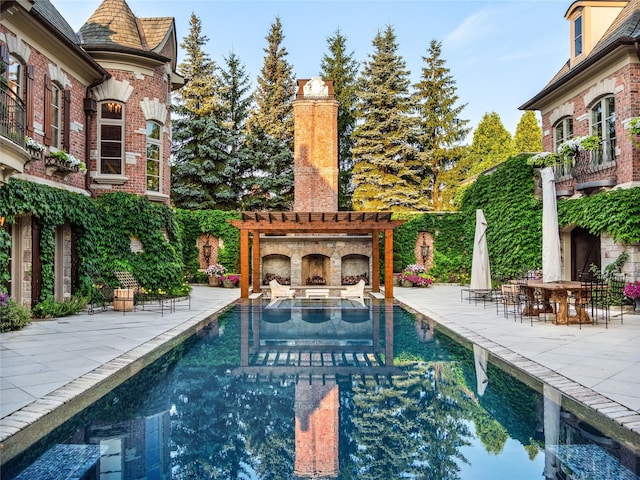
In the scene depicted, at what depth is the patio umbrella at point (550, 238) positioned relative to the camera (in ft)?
35.5

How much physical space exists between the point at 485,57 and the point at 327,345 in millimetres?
8662

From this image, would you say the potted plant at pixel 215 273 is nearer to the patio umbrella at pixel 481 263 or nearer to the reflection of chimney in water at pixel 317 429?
the patio umbrella at pixel 481 263

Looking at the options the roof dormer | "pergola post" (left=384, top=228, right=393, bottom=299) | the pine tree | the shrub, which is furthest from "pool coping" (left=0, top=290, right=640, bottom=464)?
the pine tree

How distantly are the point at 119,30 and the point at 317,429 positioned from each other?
593 inches

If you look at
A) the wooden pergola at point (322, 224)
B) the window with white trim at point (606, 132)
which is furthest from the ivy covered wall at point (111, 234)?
the window with white trim at point (606, 132)

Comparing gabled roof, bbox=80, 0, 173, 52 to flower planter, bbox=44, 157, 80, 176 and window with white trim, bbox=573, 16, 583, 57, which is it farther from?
window with white trim, bbox=573, 16, 583, 57

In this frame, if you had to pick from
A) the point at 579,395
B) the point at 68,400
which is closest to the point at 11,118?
the point at 68,400

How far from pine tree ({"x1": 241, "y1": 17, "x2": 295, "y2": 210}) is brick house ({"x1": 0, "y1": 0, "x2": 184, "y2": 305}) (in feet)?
42.1

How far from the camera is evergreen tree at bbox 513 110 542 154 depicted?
108 feet

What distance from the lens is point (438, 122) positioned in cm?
3228

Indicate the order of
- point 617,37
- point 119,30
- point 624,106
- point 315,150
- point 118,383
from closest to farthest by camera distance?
point 118,383, point 624,106, point 617,37, point 119,30, point 315,150

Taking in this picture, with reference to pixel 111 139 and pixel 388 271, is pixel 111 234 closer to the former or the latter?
A: pixel 111 139

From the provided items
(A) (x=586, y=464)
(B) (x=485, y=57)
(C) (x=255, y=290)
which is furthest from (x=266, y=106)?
(A) (x=586, y=464)

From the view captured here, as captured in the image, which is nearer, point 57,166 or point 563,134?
point 57,166
